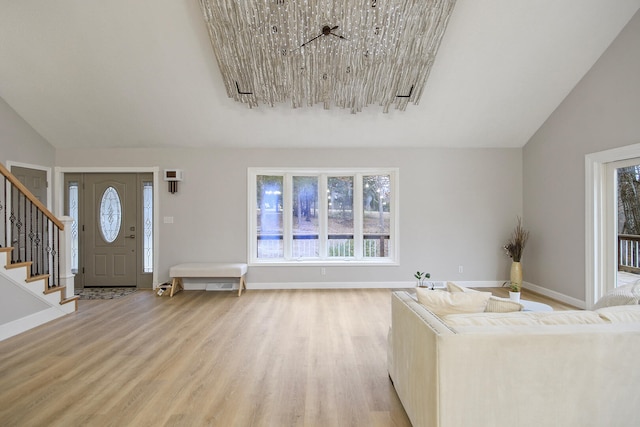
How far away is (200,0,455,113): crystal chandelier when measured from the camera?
3.57m

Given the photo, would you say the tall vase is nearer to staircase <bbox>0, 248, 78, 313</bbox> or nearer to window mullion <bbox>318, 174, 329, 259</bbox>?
window mullion <bbox>318, 174, 329, 259</bbox>

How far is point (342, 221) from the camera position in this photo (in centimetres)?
589

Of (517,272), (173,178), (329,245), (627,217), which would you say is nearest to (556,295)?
(517,272)

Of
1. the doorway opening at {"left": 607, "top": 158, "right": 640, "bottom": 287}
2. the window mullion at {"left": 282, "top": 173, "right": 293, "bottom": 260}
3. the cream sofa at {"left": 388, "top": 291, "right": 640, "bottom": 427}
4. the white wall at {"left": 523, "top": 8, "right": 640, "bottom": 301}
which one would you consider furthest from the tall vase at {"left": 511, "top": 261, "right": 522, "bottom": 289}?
the cream sofa at {"left": 388, "top": 291, "right": 640, "bottom": 427}

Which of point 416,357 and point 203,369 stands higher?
point 416,357

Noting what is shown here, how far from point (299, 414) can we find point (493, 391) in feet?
4.14

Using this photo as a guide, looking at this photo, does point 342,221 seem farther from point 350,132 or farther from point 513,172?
point 513,172

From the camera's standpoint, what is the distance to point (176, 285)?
5.42 metres

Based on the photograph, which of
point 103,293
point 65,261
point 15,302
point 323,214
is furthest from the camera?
point 323,214

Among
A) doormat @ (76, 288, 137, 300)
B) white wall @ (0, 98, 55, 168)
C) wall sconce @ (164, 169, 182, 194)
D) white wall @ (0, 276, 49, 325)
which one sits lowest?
doormat @ (76, 288, 137, 300)

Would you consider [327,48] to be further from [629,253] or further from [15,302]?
[15,302]

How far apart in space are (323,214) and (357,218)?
2.06 ft

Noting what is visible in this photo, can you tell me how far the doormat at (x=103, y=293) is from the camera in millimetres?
5148

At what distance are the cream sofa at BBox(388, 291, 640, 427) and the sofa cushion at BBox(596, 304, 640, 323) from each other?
58 mm
